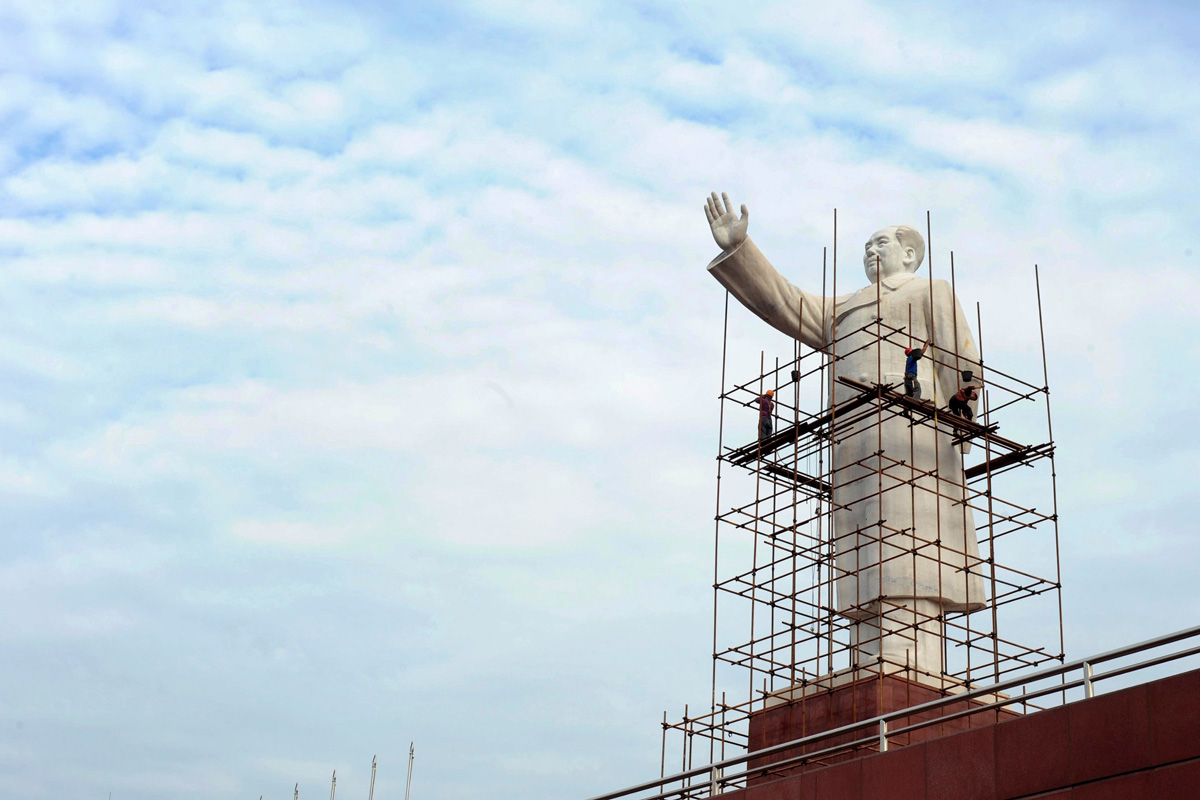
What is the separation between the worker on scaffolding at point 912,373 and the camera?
626 inches

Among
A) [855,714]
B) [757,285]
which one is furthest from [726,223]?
[855,714]

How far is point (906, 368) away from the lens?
644 inches

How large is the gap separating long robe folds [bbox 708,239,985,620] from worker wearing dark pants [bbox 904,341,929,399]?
13 centimetres

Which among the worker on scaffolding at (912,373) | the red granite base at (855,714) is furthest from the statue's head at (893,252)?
the red granite base at (855,714)

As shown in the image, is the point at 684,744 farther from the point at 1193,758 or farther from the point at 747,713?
the point at 1193,758

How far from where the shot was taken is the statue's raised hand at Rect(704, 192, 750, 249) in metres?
17.1

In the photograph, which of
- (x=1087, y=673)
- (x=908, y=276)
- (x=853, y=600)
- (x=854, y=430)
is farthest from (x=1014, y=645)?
(x=1087, y=673)

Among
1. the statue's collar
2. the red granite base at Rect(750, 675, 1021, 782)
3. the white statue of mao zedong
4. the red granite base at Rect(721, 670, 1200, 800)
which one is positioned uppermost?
the statue's collar

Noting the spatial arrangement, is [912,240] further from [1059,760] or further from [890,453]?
[1059,760]

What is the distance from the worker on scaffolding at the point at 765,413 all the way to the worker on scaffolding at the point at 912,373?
1.72m

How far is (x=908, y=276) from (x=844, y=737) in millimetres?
5636

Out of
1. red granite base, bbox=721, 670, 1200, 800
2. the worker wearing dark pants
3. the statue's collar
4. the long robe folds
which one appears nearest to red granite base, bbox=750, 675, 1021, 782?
the long robe folds

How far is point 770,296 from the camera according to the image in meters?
17.3

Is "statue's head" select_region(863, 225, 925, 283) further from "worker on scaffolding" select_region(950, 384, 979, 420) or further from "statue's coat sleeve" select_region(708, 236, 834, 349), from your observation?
"worker on scaffolding" select_region(950, 384, 979, 420)
